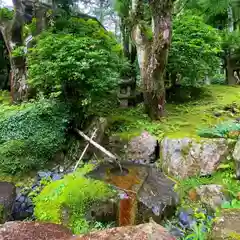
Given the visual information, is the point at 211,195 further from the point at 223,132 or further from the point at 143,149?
the point at 143,149

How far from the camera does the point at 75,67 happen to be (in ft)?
17.3

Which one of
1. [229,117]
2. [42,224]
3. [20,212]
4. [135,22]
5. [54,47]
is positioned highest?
[135,22]

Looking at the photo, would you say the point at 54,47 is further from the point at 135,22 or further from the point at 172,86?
the point at 172,86

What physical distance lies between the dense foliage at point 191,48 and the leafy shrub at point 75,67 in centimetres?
206

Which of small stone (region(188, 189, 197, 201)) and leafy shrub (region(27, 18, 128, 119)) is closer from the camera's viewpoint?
small stone (region(188, 189, 197, 201))

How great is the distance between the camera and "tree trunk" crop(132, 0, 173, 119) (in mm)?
5422

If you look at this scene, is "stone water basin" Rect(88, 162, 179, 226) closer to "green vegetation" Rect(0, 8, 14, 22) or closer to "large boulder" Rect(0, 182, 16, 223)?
"large boulder" Rect(0, 182, 16, 223)

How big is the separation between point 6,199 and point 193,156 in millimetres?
3414

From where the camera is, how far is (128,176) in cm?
466

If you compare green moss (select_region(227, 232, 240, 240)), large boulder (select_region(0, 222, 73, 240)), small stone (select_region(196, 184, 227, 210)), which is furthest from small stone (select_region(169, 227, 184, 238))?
large boulder (select_region(0, 222, 73, 240))

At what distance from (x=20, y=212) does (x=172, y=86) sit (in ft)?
19.9

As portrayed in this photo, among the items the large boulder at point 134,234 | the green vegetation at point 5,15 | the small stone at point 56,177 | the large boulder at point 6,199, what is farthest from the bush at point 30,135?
the green vegetation at point 5,15

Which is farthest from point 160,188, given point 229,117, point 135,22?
point 135,22

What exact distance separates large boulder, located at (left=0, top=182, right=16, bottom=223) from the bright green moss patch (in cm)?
251
